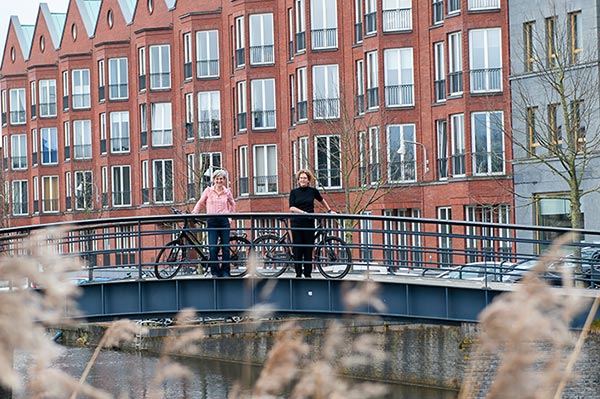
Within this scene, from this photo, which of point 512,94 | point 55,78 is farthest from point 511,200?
point 55,78

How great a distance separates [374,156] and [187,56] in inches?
697

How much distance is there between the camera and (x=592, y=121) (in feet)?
131

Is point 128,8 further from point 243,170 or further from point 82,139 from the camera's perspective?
point 243,170

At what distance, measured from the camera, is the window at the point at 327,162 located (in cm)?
4944

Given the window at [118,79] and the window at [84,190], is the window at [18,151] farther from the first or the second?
the window at [118,79]

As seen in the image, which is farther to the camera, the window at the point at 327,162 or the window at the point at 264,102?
the window at the point at 264,102

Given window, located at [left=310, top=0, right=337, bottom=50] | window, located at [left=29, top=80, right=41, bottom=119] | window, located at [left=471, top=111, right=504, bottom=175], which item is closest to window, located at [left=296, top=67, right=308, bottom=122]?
window, located at [left=310, top=0, right=337, bottom=50]

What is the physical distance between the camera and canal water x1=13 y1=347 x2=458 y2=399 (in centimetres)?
3189

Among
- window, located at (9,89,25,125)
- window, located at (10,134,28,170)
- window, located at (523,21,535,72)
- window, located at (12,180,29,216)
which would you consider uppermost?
window, located at (9,89,25,125)

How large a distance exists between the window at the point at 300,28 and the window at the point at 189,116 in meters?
9.91

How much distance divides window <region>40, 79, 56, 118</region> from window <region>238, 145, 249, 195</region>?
23.2 meters

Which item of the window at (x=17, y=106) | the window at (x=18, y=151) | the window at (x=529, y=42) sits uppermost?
the window at (x=17, y=106)

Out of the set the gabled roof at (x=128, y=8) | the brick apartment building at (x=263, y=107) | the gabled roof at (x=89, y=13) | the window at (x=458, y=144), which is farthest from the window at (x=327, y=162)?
the gabled roof at (x=89, y=13)

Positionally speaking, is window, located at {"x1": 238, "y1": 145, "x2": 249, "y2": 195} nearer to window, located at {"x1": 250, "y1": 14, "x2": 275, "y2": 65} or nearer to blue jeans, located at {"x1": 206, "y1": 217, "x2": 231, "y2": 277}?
window, located at {"x1": 250, "y1": 14, "x2": 275, "y2": 65}
